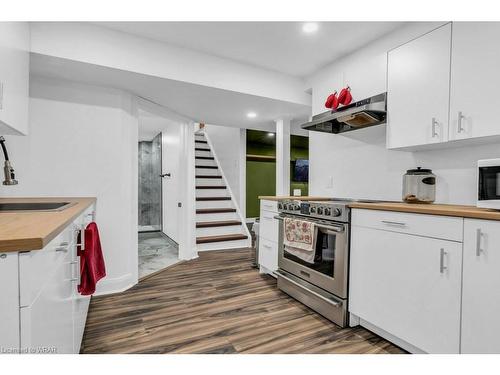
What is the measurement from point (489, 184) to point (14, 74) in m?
2.78

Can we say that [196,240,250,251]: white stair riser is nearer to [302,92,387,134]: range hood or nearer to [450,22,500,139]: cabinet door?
[302,92,387,134]: range hood

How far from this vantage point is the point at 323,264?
225 centimetres

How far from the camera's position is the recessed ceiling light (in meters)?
2.21

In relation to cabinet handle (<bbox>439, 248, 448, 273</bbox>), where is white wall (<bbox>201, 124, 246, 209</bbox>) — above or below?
above

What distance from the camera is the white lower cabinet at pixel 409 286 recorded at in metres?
1.46

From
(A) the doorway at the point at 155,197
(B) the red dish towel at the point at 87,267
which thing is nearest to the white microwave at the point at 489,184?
(B) the red dish towel at the point at 87,267

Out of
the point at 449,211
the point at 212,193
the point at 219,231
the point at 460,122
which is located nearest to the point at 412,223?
the point at 449,211

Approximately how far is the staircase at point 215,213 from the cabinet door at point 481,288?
3374 mm

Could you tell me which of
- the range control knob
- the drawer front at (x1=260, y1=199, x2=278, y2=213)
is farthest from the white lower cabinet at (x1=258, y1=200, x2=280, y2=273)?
the range control knob

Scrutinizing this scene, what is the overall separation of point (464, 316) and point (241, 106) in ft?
9.45

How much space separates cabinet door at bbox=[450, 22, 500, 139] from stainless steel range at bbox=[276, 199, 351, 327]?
91cm

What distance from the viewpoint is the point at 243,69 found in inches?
115

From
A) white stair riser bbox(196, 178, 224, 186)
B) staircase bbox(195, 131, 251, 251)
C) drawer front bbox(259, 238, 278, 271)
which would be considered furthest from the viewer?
white stair riser bbox(196, 178, 224, 186)
